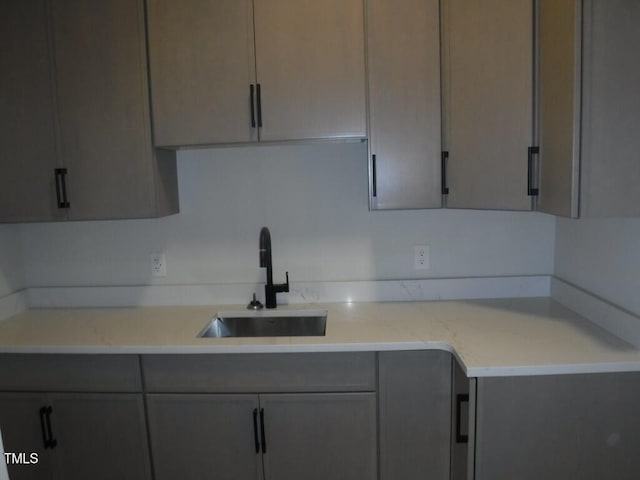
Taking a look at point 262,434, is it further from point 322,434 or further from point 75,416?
point 75,416

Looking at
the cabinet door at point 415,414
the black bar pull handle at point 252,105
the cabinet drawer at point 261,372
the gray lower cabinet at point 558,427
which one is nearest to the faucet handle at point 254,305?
the cabinet drawer at point 261,372

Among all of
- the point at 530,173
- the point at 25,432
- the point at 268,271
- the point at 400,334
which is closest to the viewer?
the point at 530,173

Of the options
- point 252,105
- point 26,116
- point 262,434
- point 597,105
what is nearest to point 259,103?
point 252,105

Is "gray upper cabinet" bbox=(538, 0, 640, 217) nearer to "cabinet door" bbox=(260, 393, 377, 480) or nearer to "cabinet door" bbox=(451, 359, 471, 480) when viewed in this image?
"cabinet door" bbox=(451, 359, 471, 480)

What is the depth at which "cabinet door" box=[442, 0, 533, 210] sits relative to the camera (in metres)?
1.50

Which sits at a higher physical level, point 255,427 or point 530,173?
point 530,173

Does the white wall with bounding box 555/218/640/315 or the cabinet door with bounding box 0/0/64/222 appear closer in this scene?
the white wall with bounding box 555/218/640/315

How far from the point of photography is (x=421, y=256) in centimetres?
208

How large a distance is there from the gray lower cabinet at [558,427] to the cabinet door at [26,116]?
1852 millimetres

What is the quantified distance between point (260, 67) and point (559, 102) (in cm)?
107

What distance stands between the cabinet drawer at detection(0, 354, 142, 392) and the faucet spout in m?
0.61

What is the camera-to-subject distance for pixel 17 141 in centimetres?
181

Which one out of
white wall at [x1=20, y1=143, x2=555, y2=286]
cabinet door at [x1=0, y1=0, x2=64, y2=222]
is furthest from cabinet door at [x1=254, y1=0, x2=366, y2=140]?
cabinet door at [x1=0, y1=0, x2=64, y2=222]

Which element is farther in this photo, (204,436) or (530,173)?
(204,436)
